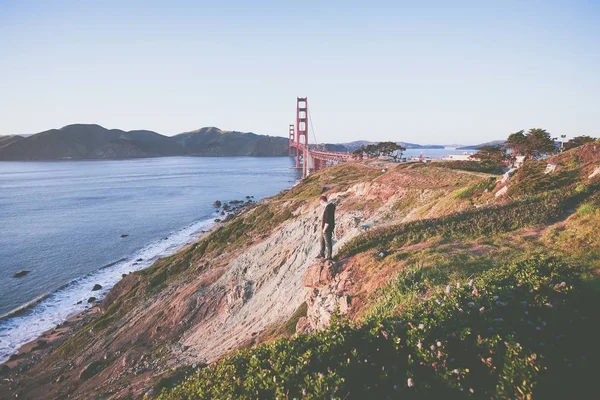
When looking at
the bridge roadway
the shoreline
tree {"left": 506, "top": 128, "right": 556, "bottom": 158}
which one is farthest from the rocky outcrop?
the bridge roadway

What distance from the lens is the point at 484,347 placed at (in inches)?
172

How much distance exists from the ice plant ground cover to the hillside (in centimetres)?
2

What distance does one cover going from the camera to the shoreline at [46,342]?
20.3m

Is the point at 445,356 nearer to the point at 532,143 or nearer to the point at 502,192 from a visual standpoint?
the point at 502,192

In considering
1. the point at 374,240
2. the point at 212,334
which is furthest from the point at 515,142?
the point at 212,334

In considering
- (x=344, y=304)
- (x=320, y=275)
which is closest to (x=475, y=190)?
(x=320, y=275)

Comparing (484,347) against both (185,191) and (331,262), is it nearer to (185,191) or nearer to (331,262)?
(331,262)

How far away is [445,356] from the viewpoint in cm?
432

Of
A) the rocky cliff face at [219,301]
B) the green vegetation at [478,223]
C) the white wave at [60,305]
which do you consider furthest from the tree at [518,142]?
the white wave at [60,305]

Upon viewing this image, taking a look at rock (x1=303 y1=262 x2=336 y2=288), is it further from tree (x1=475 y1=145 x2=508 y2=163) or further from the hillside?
tree (x1=475 y1=145 x2=508 y2=163)

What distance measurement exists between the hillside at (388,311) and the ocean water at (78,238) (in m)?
6.62

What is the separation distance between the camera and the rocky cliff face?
11281mm

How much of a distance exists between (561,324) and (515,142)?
33.9m

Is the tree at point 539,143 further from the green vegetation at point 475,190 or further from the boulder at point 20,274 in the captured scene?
the boulder at point 20,274
